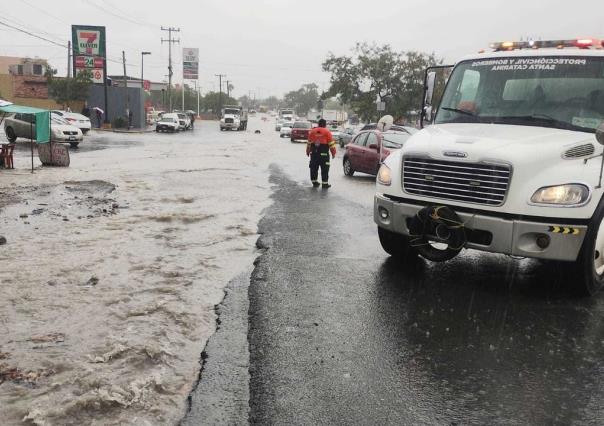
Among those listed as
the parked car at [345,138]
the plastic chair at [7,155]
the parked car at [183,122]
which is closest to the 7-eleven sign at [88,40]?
the parked car at [183,122]

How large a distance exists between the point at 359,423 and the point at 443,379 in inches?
33.2

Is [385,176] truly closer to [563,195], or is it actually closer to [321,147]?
[563,195]

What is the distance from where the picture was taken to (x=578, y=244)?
4820 mm

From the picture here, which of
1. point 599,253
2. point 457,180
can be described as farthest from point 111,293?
point 599,253

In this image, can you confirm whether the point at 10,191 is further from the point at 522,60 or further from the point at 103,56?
the point at 103,56

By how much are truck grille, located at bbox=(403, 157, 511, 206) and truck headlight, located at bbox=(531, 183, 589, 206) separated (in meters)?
0.29

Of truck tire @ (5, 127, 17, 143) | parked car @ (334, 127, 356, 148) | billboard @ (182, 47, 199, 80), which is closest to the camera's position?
truck tire @ (5, 127, 17, 143)

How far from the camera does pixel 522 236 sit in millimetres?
4898

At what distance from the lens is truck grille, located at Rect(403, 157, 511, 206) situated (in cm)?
500

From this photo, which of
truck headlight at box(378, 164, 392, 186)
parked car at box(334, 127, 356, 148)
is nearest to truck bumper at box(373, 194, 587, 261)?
truck headlight at box(378, 164, 392, 186)

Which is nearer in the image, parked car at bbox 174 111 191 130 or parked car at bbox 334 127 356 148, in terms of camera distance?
parked car at bbox 334 127 356 148

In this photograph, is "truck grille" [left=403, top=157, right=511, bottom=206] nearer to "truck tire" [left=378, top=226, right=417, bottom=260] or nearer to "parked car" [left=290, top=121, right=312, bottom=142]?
"truck tire" [left=378, top=226, right=417, bottom=260]

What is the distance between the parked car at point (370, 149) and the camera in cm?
1572

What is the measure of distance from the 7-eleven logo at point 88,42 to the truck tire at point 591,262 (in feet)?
169
